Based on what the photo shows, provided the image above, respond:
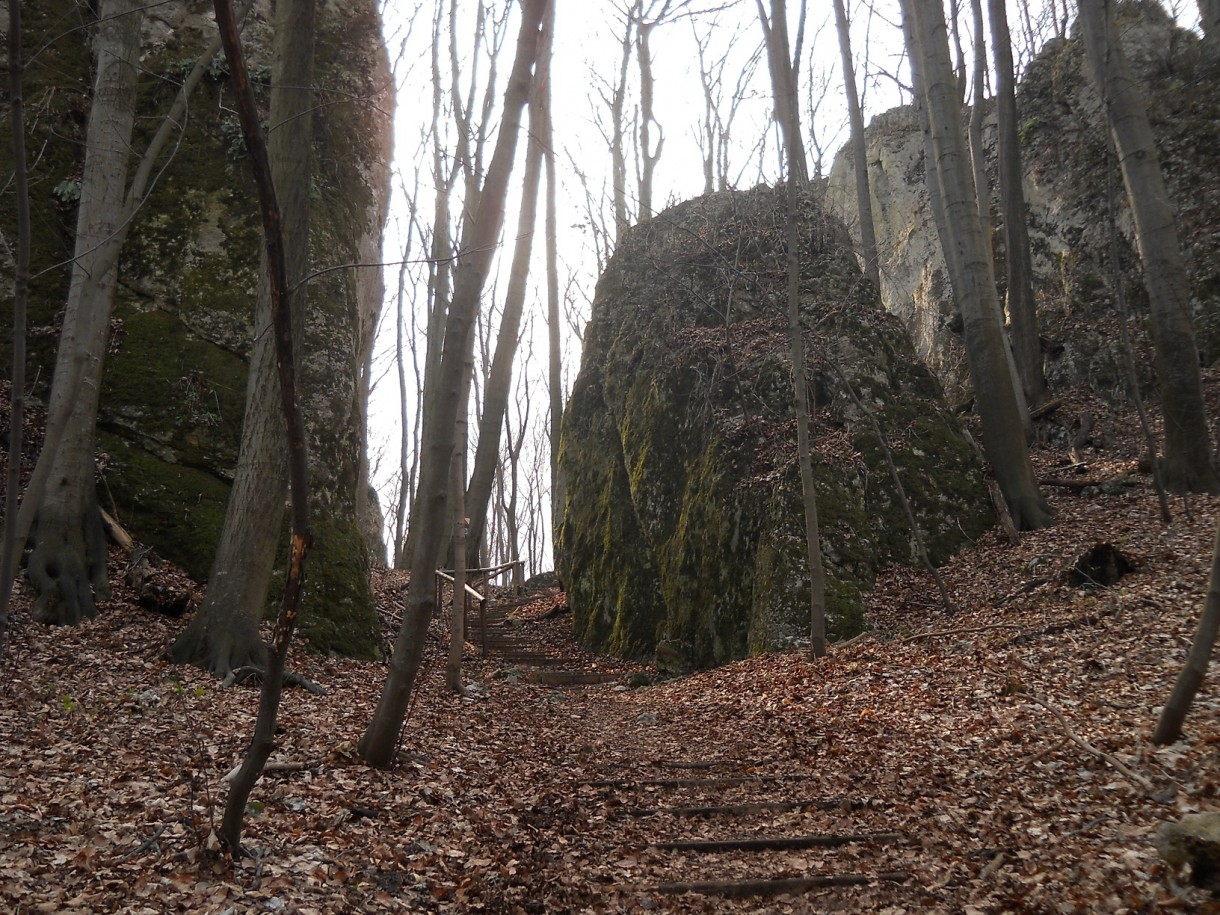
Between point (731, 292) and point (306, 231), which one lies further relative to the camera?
point (731, 292)

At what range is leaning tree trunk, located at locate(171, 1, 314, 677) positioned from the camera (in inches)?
275

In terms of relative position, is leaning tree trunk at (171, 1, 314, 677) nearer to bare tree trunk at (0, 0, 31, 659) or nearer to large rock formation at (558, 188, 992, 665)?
bare tree trunk at (0, 0, 31, 659)

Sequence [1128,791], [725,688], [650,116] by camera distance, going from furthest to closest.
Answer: [650,116]
[725,688]
[1128,791]

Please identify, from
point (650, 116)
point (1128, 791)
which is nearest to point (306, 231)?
point (1128, 791)

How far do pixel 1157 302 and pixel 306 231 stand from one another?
998 centimetres

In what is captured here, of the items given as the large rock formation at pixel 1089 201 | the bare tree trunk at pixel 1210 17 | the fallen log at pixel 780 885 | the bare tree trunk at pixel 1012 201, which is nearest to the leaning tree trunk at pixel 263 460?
the fallen log at pixel 780 885

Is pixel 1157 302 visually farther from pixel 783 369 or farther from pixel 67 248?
pixel 67 248

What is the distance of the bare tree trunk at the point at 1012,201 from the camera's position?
14.1 meters

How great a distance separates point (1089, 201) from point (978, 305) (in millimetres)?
8477

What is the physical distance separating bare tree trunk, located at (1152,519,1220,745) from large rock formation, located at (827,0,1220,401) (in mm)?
9569

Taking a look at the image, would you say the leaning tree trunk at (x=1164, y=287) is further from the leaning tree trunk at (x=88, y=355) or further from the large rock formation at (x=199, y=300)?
the leaning tree trunk at (x=88, y=355)

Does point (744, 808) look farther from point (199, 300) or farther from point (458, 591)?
point (199, 300)

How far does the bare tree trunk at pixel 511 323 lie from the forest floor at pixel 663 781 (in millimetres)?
4229

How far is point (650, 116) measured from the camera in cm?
2441
